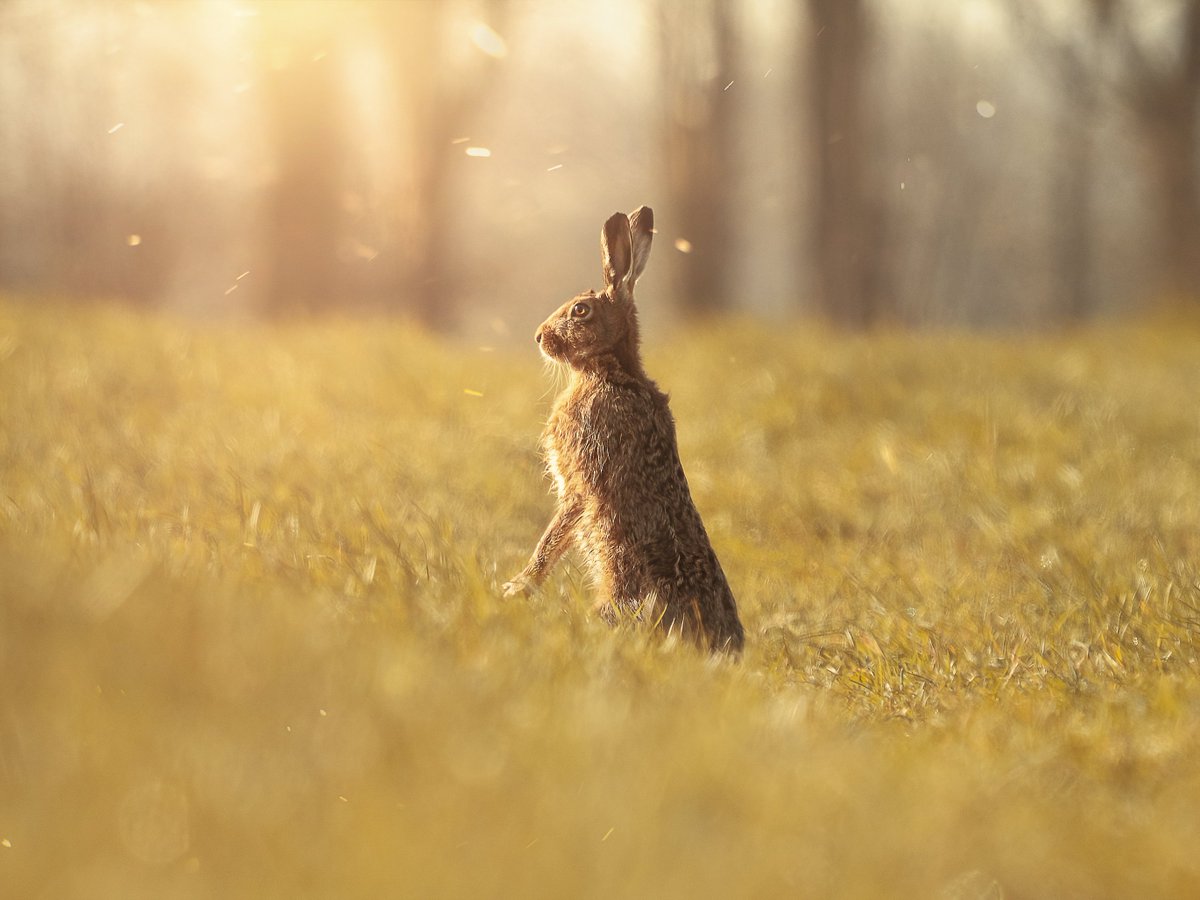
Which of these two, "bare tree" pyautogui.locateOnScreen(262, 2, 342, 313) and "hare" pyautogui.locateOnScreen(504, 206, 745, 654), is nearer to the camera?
"hare" pyautogui.locateOnScreen(504, 206, 745, 654)

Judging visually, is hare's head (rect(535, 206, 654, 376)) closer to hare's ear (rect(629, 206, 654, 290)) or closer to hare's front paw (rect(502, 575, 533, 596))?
hare's ear (rect(629, 206, 654, 290))

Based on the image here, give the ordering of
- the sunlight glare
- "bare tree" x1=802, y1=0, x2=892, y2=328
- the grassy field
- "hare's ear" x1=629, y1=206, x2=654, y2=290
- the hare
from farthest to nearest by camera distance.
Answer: "bare tree" x1=802, y1=0, x2=892, y2=328 < the sunlight glare < "hare's ear" x1=629, y1=206, x2=654, y2=290 < the hare < the grassy field

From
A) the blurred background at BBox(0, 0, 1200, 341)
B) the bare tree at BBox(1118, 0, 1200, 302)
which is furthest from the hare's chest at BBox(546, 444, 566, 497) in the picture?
the bare tree at BBox(1118, 0, 1200, 302)

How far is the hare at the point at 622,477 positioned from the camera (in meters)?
4.34

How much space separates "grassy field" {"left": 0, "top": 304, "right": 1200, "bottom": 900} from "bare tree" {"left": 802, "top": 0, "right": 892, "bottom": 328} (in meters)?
5.78

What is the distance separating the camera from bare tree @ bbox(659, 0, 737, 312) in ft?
45.8

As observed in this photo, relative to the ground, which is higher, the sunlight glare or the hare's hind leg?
the sunlight glare

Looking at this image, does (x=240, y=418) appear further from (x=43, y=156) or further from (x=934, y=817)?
(x=43, y=156)

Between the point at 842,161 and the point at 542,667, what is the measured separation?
38.5 feet

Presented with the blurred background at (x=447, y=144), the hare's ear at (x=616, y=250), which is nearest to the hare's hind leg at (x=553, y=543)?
the hare's ear at (x=616, y=250)

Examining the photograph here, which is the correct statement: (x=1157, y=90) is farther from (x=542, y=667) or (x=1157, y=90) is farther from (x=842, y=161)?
(x=542, y=667)

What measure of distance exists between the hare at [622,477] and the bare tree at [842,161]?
360 inches

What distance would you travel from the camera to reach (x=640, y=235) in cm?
467

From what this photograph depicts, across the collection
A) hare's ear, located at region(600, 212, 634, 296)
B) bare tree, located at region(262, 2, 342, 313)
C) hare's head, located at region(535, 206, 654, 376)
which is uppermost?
hare's ear, located at region(600, 212, 634, 296)
